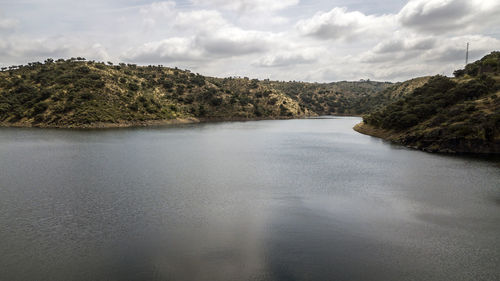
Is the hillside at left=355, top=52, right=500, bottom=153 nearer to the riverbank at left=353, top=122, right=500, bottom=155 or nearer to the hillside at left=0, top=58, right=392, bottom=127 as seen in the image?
the riverbank at left=353, top=122, right=500, bottom=155

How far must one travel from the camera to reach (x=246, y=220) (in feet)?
87.9

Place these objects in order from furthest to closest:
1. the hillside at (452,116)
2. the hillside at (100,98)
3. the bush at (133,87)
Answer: the bush at (133,87)
the hillside at (100,98)
the hillside at (452,116)

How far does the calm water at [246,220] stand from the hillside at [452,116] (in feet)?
43.5

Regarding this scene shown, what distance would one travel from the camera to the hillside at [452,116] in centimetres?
6241

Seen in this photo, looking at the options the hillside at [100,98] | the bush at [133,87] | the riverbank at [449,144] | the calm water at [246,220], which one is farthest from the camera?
the bush at [133,87]

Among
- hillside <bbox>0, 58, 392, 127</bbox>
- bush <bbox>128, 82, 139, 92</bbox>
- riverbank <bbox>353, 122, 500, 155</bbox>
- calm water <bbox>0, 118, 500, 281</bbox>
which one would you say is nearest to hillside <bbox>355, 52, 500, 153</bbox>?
riverbank <bbox>353, 122, 500, 155</bbox>

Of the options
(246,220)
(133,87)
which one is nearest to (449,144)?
(246,220)

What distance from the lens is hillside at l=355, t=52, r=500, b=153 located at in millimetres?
62406

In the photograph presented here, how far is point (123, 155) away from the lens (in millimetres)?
57281

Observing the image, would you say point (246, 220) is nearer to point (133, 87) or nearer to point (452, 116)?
point (452, 116)

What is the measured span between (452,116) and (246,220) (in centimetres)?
6489

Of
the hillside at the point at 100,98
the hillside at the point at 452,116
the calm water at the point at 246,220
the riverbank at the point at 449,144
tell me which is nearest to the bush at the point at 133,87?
the hillside at the point at 100,98

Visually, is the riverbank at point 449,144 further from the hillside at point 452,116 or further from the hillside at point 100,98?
the hillside at point 100,98

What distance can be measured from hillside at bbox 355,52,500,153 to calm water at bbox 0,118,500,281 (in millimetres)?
13268
